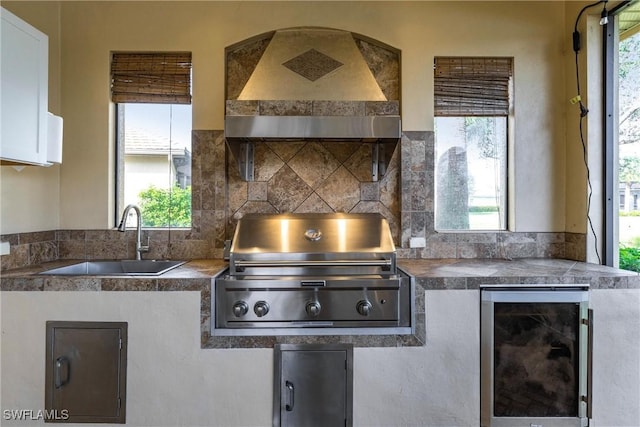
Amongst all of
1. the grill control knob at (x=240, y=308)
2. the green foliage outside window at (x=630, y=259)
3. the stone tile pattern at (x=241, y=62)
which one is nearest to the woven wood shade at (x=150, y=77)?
the stone tile pattern at (x=241, y=62)

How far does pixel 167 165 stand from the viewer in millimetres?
2438

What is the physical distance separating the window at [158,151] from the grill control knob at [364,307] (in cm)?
136

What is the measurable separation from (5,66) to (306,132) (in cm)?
134

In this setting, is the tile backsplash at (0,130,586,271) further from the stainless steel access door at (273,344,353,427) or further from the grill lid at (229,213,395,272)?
the stainless steel access door at (273,344,353,427)

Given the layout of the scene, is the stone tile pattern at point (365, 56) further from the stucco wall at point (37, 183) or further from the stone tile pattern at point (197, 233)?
the stucco wall at point (37, 183)

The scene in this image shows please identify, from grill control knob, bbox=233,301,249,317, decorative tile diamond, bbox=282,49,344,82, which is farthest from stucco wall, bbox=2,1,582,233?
grill control knob, bbox=233,301,249,317

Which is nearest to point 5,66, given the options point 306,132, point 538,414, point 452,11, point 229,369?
point 306,132

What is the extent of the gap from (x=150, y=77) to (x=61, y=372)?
1829mm

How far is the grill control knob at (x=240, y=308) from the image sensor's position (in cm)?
170

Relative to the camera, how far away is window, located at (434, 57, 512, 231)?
2436 millimetres

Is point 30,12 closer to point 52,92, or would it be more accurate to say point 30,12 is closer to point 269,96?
point 52,92

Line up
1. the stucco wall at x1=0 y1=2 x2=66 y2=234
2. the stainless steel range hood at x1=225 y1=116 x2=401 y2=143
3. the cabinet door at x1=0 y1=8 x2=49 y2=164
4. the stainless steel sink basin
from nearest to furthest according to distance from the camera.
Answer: the cabinet door at x1=0 y1=8 x2=49 y2=164
the stainless steel range hood at x1=225 y1=116 x2=401 y2=143
the stucco wall at x1=0 y1=2 x2=66 y2=234
the stainless steel sink basin

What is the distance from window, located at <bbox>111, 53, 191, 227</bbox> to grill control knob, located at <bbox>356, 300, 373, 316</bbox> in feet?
4.46

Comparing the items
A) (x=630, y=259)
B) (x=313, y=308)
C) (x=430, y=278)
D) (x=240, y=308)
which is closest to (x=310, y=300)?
(x=313, y=308)
